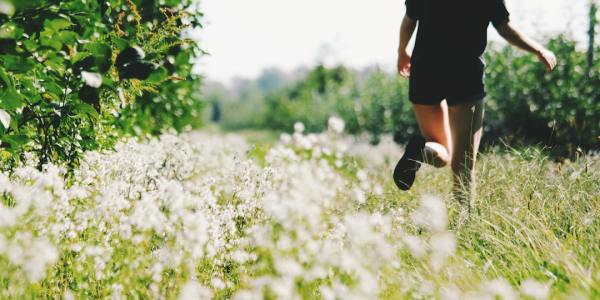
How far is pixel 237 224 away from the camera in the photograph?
2719 millimetres

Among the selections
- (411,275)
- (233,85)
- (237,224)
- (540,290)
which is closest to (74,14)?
(237,224)

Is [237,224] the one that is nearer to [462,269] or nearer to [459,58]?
[462,269]

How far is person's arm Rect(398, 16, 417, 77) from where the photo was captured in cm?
339

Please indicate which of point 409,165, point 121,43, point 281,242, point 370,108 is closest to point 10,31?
point 121,43

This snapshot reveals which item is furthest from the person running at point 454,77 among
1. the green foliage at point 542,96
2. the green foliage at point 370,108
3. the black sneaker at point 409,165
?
the green foliage at point 370,108

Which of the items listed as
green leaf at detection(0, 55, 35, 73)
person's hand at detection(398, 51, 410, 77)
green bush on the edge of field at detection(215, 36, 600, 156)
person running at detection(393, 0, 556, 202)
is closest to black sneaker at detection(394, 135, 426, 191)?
person running at detection(393, 0, 556, 202)

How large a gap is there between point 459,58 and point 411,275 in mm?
1629

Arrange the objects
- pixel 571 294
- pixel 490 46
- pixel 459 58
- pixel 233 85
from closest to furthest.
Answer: pixel 571 294, pixel 459 58, pixel 490 46, pixel 233 85

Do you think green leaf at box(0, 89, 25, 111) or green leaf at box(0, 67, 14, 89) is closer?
green leaf at box(0, 67, 14, 89)

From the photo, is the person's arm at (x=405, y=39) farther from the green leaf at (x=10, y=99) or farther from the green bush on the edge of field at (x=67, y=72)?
the green leaf at (x=10, y=99)

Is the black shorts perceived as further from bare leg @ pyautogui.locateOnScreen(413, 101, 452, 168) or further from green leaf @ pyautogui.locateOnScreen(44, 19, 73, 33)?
green leaf @ pyautogui.locateOnScreen(44, 19, 73, 33)

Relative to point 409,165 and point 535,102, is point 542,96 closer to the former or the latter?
point 535,102

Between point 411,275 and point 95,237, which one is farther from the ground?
point 95,237

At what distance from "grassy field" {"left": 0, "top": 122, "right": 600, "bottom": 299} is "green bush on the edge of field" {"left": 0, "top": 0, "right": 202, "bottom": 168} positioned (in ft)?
0.92
